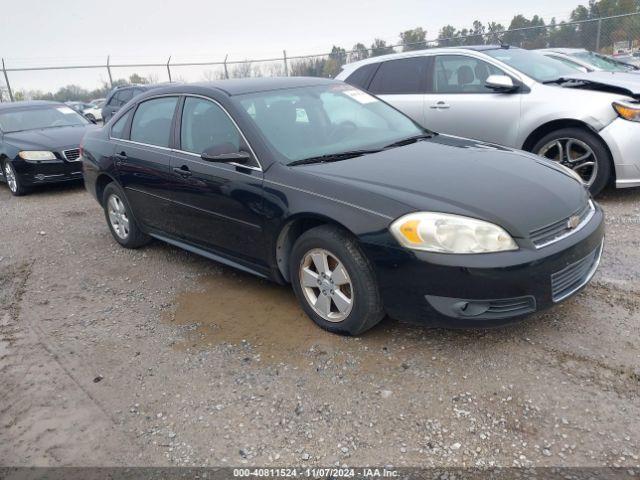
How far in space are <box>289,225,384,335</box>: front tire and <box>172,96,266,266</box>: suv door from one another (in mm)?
410

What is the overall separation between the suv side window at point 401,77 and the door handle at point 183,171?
3816 mm

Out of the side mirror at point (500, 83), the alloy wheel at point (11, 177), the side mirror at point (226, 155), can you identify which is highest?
the side mirror at point (500, 83)

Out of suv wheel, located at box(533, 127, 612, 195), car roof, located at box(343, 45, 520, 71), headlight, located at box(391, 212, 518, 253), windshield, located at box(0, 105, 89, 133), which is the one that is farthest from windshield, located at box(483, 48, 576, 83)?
windshield, located at box(0, 105, 89, 133)

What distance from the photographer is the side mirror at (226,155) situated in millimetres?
3641

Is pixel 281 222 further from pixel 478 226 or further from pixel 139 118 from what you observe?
pixel 139 118

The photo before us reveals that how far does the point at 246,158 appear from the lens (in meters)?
3.66

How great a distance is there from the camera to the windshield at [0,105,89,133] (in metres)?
9.24

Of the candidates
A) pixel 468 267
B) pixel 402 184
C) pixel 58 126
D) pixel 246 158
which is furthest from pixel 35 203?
pixel 468 267

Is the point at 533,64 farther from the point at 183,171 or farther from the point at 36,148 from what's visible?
the point at 36,148

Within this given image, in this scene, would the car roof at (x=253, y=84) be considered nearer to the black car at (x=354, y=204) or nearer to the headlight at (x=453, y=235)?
the black car at (x=354, y=204)

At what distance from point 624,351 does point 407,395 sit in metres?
1.28

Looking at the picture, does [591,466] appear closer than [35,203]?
Yes

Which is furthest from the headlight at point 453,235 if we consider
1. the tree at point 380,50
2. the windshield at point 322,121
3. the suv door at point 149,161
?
the tree at point 380,50

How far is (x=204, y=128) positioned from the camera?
419 centimetres
